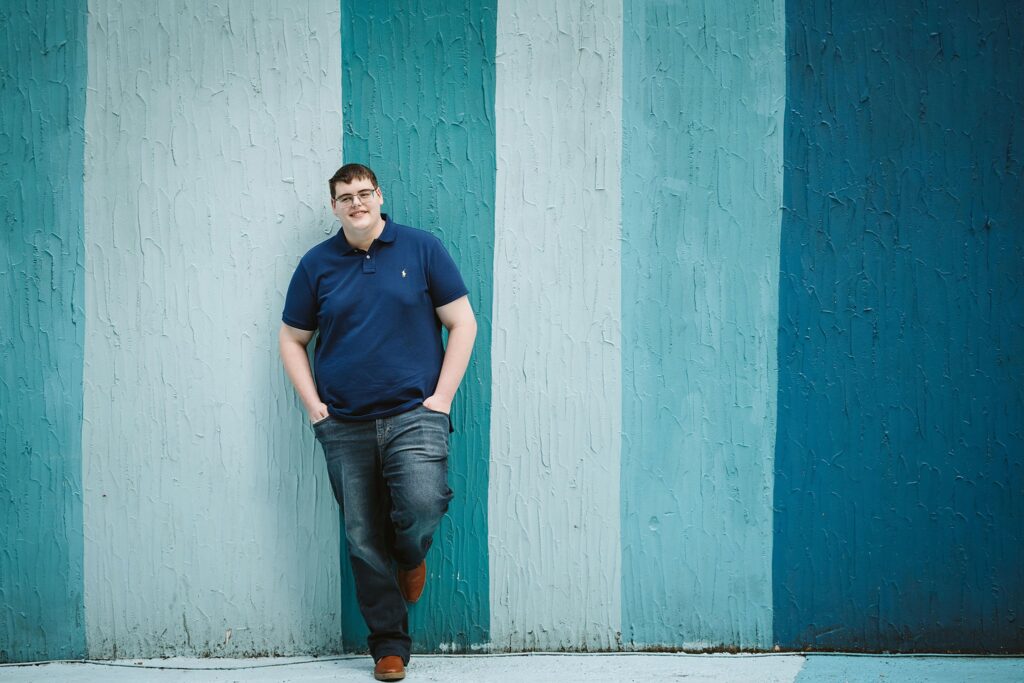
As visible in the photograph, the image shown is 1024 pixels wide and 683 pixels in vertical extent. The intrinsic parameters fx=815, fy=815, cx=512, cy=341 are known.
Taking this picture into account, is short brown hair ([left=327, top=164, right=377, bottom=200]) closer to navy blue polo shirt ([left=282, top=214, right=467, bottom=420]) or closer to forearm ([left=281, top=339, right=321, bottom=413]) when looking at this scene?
navy blue polo shirt ([left=282, top=214, right=467, bottom=420])

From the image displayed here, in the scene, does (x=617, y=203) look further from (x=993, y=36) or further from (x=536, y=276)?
(x=993, y=36)

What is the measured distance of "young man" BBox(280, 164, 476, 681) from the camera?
2.63 m

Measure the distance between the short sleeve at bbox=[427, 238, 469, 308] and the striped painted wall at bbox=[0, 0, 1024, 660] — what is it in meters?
0.20

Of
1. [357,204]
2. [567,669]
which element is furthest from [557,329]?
[567,669]

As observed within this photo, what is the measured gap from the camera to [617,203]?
288 centimetres

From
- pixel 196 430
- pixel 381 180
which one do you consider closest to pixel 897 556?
pixel 381 180

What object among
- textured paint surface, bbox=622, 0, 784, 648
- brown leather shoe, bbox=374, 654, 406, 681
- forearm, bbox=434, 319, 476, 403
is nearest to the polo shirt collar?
forearm, bbox=434, 319, 476, 403

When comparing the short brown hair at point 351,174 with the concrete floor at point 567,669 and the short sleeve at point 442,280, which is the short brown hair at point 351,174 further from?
the concrete floor at point 567,669

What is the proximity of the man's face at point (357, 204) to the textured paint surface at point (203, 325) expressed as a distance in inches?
11.9

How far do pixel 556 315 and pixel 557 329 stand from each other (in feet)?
0.16

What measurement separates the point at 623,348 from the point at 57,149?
2.15 m

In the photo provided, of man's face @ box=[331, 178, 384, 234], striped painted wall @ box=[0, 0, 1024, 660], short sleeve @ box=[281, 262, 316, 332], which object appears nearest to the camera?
man's face @ box=[331, 178, 384, 234]

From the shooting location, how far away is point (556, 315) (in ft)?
9.50

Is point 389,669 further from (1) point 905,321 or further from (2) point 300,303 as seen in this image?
(1) point 905,321
